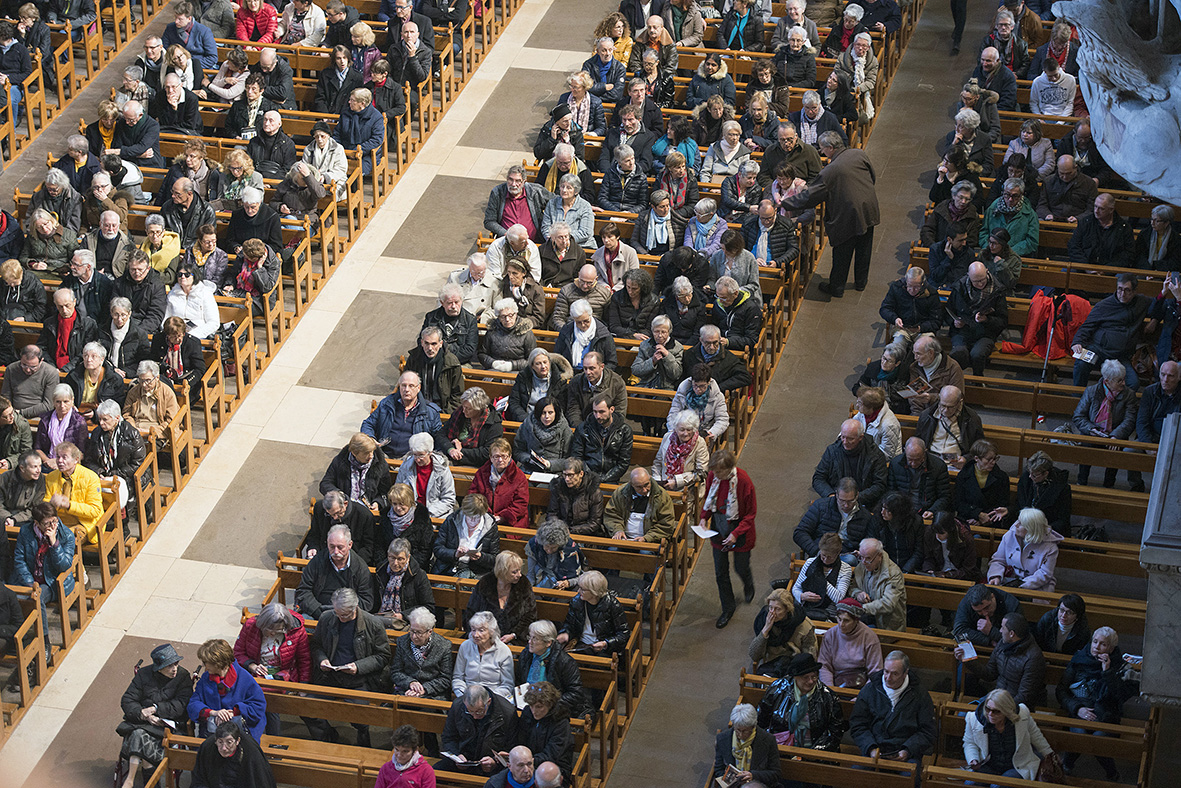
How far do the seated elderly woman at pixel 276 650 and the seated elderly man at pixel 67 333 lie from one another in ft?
13.0

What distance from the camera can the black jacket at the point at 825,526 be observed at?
11.5 meters

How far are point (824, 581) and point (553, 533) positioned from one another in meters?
1.88

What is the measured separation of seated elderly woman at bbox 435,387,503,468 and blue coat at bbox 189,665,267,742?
9.37 ft

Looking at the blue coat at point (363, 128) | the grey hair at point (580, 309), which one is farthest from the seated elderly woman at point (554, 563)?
the blue coat at point (363, 128)

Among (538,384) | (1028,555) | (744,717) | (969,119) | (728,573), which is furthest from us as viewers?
(969,119)

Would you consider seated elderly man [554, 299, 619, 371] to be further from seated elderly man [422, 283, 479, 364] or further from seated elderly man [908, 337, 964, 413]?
seated elderly man [908, 337, 964, 413]

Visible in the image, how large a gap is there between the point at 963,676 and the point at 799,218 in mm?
5599

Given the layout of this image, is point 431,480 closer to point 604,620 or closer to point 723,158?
point 604,620

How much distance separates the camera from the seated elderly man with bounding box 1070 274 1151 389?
Result: 43.4 ft

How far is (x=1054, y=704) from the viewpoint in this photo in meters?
11.0

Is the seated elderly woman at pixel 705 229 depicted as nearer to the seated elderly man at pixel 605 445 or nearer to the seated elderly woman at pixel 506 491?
the seated elderly man at pixel 605 445

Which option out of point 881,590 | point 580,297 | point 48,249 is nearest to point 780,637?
point 881,590

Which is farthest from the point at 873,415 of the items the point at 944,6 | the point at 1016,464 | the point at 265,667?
the point at 944,6

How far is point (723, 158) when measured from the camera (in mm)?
16141
